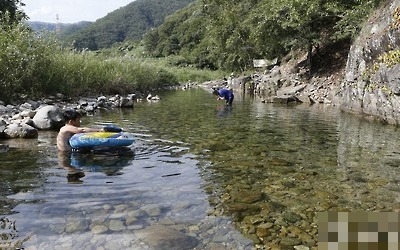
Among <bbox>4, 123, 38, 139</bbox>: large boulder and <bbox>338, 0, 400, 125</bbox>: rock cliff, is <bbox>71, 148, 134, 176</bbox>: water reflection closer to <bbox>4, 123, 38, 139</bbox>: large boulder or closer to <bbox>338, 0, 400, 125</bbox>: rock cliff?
<bbox>4, 123, 38, 139</bbox>: large boulder

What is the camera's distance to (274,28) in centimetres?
3017

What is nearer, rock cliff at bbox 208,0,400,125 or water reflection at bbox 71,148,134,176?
water reflection at bbox 71,148,134,176

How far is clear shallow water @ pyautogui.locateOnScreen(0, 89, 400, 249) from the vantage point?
5254mm

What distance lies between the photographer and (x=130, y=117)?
1694cm

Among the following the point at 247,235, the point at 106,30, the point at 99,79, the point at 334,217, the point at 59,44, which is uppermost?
the point at 106,30

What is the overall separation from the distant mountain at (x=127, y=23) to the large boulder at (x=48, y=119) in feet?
437

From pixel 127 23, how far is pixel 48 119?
166 meters

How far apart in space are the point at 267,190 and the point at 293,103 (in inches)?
731

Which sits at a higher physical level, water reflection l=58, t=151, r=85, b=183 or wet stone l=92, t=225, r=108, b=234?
water reflection l=58, t=151, r=85, b=183

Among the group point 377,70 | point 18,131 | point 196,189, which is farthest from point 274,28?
point 196,189

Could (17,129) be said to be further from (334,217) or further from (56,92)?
(334,217)

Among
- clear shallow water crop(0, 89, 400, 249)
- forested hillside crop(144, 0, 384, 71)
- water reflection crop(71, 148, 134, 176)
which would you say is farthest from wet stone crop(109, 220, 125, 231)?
forested hillside crop(144, 0, 384, 71)

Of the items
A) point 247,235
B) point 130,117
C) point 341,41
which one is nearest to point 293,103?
point 341,41

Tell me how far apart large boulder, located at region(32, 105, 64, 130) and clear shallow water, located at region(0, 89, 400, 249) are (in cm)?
117
